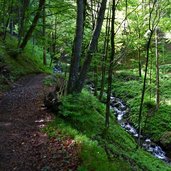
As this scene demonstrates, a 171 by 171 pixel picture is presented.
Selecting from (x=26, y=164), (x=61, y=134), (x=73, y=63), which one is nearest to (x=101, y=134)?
(x=61, y=134)

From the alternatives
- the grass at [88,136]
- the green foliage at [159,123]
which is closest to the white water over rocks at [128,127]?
the green foliage at [159,123]

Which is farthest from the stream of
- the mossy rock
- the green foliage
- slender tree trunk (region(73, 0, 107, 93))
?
slender tree trunk (region(73, 0, 107, 93))

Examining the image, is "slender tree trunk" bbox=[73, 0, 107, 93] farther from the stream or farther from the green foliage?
the green foliage

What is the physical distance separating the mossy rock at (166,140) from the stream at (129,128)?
396mm

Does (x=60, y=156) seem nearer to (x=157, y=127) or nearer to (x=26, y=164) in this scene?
(x=26, y=164)

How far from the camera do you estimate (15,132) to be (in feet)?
33.6

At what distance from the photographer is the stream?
1697cm

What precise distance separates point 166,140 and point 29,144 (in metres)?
11.3

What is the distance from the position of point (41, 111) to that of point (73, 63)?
2.44 meters

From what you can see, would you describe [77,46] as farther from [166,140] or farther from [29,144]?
[166,140]

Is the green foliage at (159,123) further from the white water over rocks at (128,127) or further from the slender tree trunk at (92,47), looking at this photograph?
the slender tree trunk at (92,47)

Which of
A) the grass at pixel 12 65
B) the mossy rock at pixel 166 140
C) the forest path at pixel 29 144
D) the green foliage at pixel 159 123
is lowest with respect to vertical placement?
the mossy rock at pixel 166 140

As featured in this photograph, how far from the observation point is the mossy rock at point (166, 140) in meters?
17.7

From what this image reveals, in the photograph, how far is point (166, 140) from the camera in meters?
18.2
